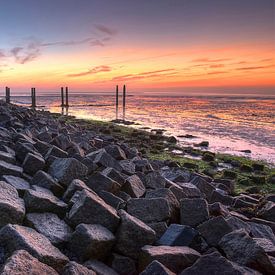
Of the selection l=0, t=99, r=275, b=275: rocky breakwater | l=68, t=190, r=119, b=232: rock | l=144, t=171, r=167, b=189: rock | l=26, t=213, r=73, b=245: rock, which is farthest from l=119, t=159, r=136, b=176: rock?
l=26, t=213, r=73, b=245: rock

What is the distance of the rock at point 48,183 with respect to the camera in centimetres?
555

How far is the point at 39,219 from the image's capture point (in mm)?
4434

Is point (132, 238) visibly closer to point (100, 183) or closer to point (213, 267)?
point (213, 267)

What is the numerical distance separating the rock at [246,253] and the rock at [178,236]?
1.35 ft

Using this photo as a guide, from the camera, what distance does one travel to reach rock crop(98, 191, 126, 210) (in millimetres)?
5332

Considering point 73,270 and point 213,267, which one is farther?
point 213,267

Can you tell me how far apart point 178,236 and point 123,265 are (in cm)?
78

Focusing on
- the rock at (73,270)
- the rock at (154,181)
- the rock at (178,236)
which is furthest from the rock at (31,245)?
the rock at (154,181)

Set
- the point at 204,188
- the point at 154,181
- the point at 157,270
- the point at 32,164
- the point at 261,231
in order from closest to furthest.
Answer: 1. the point at 157,270
2. the point at 261,231
3. the point at 32,164
4. the point at 154,181
5. the point at 204,188

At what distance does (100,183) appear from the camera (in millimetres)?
5711

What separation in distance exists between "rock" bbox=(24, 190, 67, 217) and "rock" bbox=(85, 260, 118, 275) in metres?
1.02

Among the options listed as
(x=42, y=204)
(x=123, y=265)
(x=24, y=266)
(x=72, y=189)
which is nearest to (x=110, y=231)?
(x=123, y=265)

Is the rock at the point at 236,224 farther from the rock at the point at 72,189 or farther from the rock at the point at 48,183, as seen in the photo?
the rock at the point at 48,183

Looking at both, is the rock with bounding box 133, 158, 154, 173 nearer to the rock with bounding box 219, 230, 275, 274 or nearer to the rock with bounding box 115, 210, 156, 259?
the rock with bounding box 115, 210, 156, 259
